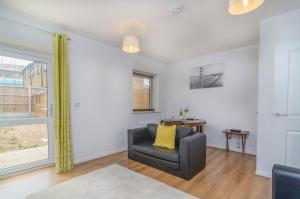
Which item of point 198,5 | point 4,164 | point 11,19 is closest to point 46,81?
point 11,19

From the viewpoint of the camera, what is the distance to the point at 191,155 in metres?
2.39

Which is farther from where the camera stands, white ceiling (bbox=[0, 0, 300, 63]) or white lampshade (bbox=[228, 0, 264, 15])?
white ceiling (bbox=[0, 0, 300, 63])

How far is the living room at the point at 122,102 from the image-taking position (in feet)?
7.02

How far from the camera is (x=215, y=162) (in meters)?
3.07

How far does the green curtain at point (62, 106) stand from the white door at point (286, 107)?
11.5ft

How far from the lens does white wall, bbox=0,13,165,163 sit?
2.55 m

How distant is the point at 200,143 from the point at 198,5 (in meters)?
2.21

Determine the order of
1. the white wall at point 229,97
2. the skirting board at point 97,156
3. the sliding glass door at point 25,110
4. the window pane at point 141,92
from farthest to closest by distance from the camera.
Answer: the window pane at point 141,92 < the white wall at point 229,97 < the skirting board at point 97,156 < the sliding glass door at point 25,110

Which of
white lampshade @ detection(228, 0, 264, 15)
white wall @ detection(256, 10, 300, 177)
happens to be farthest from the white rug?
white lampshade @ detection(228, 0, 264, 15)

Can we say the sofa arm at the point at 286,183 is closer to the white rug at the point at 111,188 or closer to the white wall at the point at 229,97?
the white rug at the point at 111,188

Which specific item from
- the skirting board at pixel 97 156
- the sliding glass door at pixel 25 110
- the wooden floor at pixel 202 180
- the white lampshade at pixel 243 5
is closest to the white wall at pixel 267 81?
the wooden floor at pixel 202 180

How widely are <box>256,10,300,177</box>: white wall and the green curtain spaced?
11.1ft

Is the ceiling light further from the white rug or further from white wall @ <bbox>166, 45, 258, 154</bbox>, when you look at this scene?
the white rug

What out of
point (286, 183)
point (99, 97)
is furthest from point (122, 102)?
point (286, 183)
